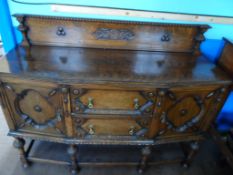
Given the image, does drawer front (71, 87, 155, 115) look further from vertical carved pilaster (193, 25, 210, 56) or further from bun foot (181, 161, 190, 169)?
bun foot (181, 161, 190, 169)

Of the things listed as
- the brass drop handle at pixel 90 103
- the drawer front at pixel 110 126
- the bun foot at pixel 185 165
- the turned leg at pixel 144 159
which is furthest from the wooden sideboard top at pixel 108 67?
the bun foot at pixel 185 165

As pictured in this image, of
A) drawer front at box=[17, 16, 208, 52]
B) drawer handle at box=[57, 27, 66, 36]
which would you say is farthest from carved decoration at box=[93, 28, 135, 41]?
drawer handle at box=[57, 27, 66, 36]

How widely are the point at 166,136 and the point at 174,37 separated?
2.19ft

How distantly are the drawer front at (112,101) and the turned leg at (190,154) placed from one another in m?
0.56

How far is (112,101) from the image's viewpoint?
3.20 ft

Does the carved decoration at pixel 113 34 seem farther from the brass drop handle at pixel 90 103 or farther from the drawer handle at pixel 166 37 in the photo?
the brass drop handle at pixel 90 103

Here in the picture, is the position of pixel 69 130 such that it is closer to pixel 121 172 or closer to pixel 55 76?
pixel 55 76

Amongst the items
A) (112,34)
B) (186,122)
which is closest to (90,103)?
(112,34)

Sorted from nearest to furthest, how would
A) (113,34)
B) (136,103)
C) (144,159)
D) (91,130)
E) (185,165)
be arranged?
(136,103) → (91,130) → (113,34) → (144,159) → (185,165)

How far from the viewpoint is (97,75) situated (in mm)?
906

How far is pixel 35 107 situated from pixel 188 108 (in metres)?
0.91

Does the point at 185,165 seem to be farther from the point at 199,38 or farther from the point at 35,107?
the point at 35,107

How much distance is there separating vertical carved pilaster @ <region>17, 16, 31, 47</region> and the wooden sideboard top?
0.16ft

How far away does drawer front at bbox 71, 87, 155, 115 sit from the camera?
0.94 m
